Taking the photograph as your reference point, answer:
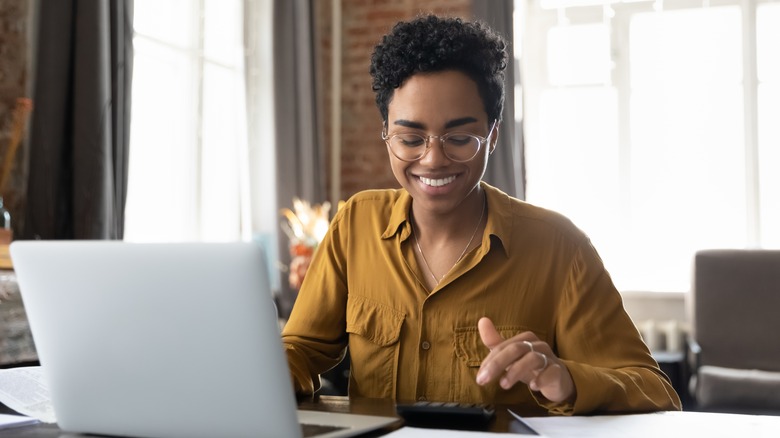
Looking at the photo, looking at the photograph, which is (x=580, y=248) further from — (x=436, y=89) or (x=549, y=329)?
(x=436, y=89)

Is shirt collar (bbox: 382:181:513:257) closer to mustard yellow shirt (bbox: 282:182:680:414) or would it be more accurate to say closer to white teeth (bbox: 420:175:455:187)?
mustard yellow shirt (bbox: 282:182:680:414)

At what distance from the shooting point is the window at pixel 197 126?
376 centimetres

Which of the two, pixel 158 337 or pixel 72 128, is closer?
pixel 158 337

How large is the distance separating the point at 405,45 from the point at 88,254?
763mm

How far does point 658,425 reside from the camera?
1.16m

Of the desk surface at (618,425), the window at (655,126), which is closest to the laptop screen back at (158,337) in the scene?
the desk surface at (618,425)

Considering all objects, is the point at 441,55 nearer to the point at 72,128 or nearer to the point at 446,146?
the point at 446,146

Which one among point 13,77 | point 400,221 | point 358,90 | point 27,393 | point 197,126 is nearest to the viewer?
point 27,393

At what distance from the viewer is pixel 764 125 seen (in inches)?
178

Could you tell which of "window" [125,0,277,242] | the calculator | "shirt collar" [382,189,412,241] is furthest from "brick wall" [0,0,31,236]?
the calculator

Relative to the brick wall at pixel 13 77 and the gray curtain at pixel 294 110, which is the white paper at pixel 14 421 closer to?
the brick wall at pixel 13 77

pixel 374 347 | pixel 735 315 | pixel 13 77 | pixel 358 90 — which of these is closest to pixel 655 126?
pixel 735 315

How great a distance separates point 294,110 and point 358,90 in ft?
2.15

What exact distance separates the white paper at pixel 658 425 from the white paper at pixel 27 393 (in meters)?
0.69
